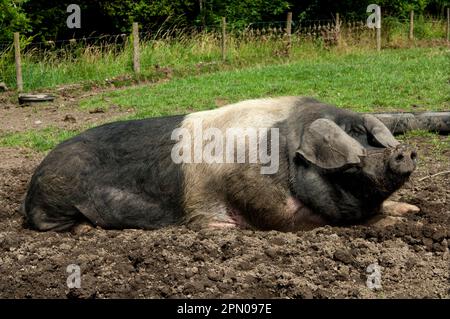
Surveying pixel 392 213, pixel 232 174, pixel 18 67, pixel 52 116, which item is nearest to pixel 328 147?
pixel 232 174

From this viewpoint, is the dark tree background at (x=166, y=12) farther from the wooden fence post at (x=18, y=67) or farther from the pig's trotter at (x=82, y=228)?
the pig's trotter at (x=82, y=228)

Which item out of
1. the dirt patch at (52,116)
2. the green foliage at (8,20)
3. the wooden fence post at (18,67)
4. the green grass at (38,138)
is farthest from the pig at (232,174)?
the green foliage at (8,20)

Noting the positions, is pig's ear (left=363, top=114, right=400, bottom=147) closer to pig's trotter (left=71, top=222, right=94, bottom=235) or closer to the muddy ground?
the muddy ground

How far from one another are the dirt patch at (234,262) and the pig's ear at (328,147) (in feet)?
1.45

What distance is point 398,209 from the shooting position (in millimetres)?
4801

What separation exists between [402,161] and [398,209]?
30.6 inches

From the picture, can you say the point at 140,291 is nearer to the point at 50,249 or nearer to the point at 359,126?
the point at 50,249

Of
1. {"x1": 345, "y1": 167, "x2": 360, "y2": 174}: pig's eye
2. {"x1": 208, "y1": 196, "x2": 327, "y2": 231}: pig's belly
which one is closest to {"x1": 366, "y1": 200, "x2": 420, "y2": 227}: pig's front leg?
{"x1": 208, "y1": 196, "x2": 327, "y2": 231}: pig's belly

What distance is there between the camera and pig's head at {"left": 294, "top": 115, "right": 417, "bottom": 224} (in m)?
4.17

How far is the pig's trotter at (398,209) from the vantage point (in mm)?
4766

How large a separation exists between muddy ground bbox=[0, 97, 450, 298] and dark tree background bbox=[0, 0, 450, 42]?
13.6 m

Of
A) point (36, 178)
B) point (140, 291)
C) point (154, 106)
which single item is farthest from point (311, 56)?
point (140, 291)

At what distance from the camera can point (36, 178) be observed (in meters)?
4.93
